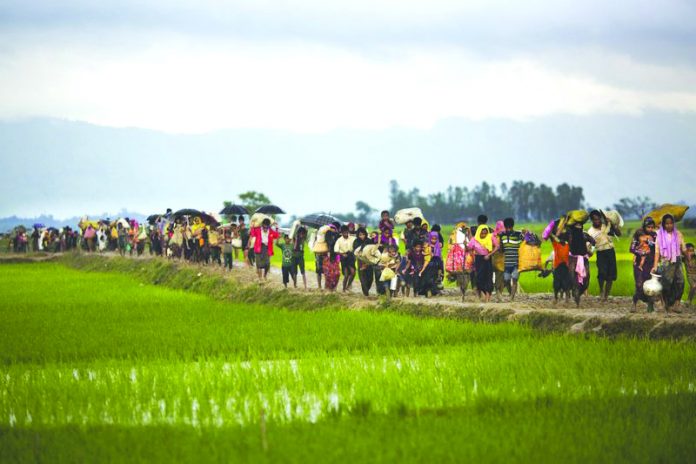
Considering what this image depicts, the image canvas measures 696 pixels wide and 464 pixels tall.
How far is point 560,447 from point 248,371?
4.11 m

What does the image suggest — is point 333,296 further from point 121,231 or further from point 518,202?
point 518,202

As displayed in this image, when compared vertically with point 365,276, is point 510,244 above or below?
above

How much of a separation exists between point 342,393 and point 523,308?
557 cm

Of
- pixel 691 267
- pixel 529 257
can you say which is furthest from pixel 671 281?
pixel 529 257

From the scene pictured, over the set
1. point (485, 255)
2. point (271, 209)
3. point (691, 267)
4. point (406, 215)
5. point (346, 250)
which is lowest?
point (691, 267)

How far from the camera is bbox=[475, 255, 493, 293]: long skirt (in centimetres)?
1513

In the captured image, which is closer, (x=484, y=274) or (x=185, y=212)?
(x=484, y=274)

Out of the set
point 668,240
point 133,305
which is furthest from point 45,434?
point 133,305

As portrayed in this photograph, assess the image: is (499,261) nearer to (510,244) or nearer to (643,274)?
(510,244)

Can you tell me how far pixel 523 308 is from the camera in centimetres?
1398

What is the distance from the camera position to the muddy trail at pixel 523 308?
11789mm

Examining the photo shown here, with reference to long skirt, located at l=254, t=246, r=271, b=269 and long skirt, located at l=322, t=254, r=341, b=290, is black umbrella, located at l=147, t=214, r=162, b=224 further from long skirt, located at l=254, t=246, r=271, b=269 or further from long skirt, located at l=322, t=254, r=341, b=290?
long skirt, located at l=322, t=254, r=341, b=290

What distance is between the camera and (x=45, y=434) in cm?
768

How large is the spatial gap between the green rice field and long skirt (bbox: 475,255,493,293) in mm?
1636
